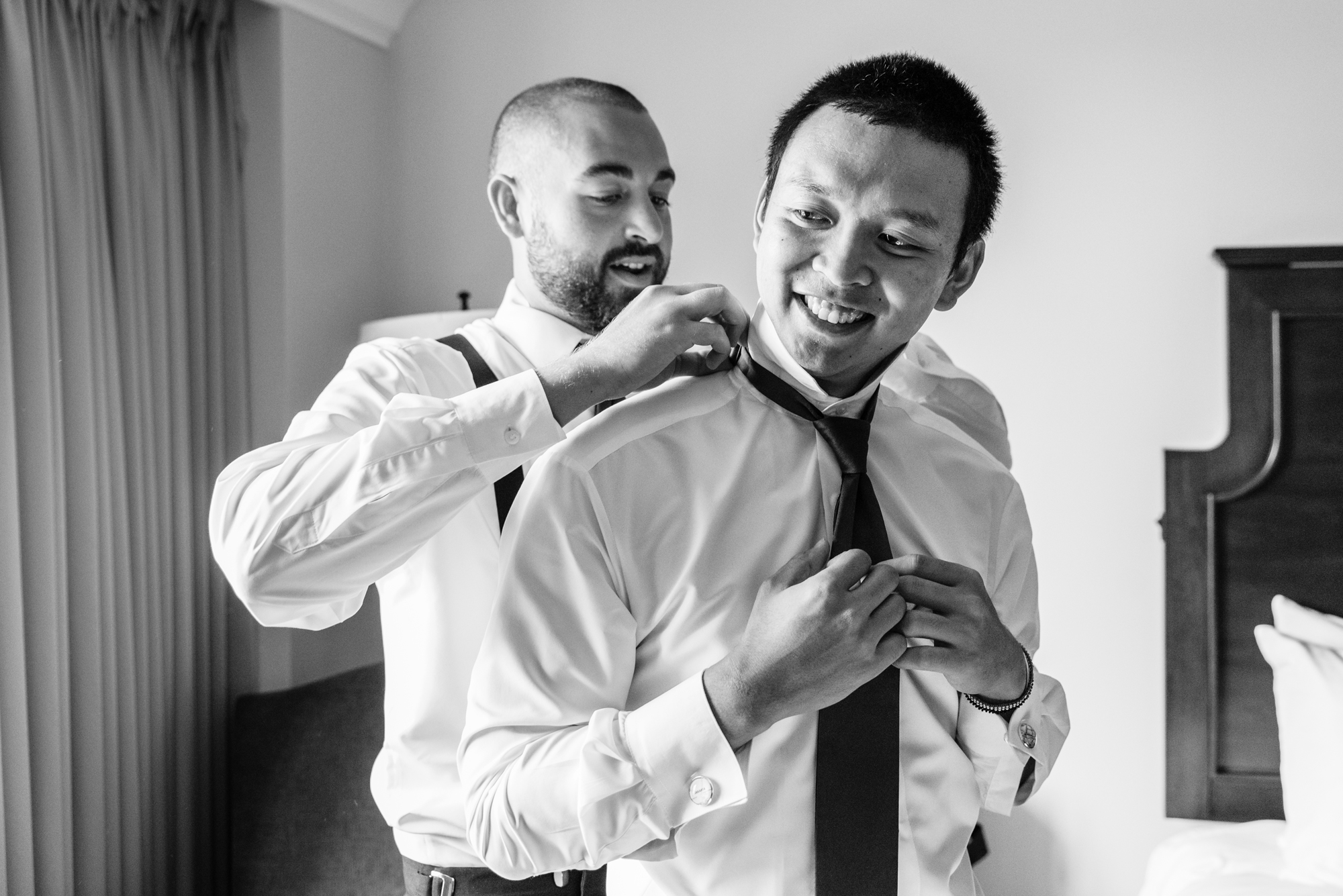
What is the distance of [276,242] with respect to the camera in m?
2.70

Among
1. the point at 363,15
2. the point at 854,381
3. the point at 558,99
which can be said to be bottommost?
the point at 854,381

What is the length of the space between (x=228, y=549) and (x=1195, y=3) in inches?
98.8

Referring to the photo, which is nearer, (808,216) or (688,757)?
(688,757)

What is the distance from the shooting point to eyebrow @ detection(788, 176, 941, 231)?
A: 3.20ft

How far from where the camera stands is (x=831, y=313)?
100cm

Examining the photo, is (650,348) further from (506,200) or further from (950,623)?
(506,200)

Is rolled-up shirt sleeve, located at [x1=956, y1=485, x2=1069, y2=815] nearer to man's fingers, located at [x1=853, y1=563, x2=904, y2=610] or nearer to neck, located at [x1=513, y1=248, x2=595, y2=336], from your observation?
man's fingers, located at [x1=853, y1=563, x2=904, y2=610]

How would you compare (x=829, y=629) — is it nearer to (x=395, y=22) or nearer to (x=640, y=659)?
(x=640, y=659)

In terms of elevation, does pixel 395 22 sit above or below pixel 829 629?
above

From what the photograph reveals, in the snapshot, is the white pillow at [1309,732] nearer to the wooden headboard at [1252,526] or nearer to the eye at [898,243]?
the wooden headboard at [1252,526]

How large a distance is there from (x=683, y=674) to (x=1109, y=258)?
212 cm

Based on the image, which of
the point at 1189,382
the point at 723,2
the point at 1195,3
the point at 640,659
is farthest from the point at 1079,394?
the point at 640,659

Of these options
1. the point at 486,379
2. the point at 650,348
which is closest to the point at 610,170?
the point at 486,379

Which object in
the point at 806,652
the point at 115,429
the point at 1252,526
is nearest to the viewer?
the point at 806,652
